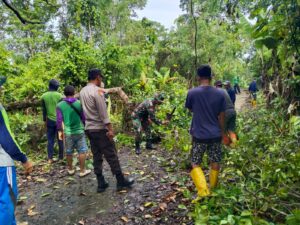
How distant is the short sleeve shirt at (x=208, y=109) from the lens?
4.30 meters

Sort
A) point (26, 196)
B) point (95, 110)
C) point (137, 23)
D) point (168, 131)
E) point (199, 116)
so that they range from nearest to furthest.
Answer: point (199, 116)
point (95, 110)
point (26, 196)
point (168, 131)
point (137, 23)

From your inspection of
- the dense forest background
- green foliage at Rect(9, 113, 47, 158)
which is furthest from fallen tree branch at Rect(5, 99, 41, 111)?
green foliage at Rect(9, 113, 47, 158)

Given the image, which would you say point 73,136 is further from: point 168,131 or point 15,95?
point 15,95

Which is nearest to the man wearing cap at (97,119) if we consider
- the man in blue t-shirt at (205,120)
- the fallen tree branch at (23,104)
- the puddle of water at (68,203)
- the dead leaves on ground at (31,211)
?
the puddle of water at (68,203)

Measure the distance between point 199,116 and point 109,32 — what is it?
26.8 meters

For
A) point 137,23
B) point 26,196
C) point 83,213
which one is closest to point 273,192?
point 83,213

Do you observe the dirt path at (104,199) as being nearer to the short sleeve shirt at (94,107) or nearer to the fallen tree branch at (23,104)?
the short sleeve shirt at (94,107)

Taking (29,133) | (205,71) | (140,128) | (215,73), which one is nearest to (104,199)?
(205,71)

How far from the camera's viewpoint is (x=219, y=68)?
20641 millimetres

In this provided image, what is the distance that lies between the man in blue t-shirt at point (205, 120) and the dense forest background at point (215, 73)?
1.63 feet

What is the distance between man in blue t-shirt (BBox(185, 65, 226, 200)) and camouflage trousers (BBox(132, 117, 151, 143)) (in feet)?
10.8

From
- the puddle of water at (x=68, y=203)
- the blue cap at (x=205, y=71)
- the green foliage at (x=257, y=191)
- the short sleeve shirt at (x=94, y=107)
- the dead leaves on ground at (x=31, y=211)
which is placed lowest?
the dead leaves on ground at (x=31, y=211)

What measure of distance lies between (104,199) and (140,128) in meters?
2.90

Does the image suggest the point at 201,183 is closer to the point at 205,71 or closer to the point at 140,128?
the point at 205,71
